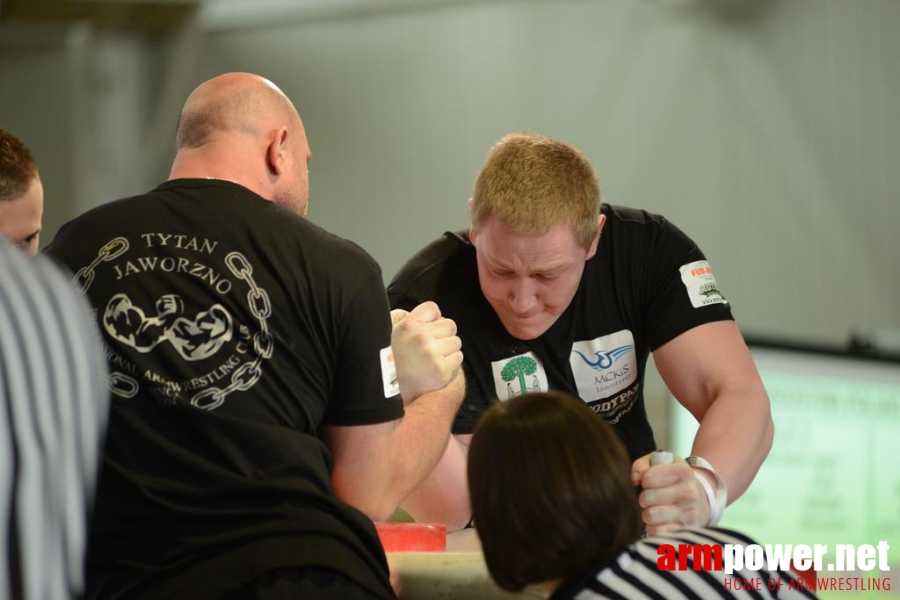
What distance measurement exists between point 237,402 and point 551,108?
3.92 metres

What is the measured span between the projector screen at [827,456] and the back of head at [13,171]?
2.29 metres

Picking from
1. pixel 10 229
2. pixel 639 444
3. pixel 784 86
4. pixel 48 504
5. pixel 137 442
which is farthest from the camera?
pixel 784 86

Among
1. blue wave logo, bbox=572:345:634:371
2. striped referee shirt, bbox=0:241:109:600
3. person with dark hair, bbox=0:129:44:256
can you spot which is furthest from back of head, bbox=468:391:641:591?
person with dark hair, bbox=0:129:44:256

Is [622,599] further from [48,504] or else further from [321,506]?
[48,504]

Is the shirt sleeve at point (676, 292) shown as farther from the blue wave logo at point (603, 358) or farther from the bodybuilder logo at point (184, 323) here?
the bodybuilder logo at point (184, 323)

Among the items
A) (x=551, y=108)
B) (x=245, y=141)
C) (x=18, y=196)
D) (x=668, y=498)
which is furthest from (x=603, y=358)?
(x=551, y=108)

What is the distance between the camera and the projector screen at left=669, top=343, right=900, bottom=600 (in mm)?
3654

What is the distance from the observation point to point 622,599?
117cm

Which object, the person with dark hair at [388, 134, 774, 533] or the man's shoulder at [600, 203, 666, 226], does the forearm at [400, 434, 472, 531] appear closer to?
the person with dark hair at [388, 134, 774, 533]

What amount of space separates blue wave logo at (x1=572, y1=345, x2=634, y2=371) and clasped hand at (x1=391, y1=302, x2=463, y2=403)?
19.8 inches

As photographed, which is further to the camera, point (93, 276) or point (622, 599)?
point (93, 276)

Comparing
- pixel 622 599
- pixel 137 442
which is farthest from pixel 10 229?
pixel 622 599

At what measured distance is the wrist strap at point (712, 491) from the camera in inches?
67.9

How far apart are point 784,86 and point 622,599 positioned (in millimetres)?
4172
